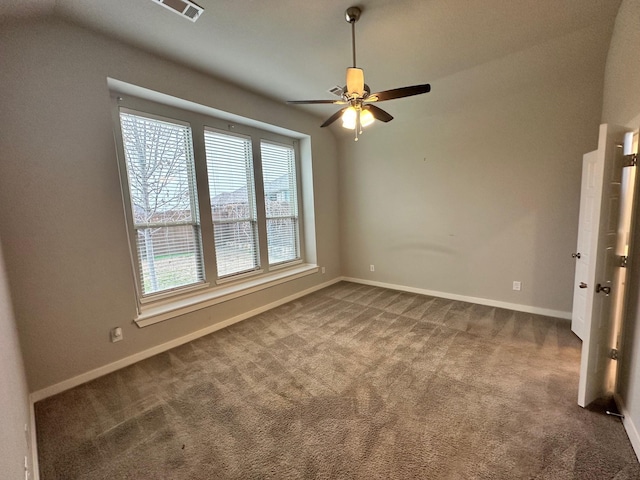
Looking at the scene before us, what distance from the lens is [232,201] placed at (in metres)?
3.79

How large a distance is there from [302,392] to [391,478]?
89 centimetres

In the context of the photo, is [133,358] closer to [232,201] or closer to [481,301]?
[232,201]

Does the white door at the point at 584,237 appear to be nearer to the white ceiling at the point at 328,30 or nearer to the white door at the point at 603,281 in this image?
the white door at the point at 603,281

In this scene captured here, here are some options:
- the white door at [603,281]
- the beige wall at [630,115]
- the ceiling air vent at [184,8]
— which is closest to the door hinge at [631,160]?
the white door at [603,281]

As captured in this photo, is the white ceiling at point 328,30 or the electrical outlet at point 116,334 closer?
the white ceiling at point 328,30

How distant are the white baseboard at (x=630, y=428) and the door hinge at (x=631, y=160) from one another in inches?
63.3

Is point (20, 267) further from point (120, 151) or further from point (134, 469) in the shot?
point (134, 469)

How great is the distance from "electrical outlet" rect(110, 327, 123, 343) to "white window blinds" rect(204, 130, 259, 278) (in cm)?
129

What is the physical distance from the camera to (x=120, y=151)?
2750mm

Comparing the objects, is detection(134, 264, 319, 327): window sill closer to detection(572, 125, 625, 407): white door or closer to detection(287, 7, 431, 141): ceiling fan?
detection(287, 7, 431, 141): ceiling fan

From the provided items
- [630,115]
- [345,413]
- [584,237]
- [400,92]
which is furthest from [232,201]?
[584,237]

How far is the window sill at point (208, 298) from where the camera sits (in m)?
2.83

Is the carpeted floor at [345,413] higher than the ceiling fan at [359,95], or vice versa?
the ceiling fan at [359,95]

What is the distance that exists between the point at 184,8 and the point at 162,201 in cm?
185
